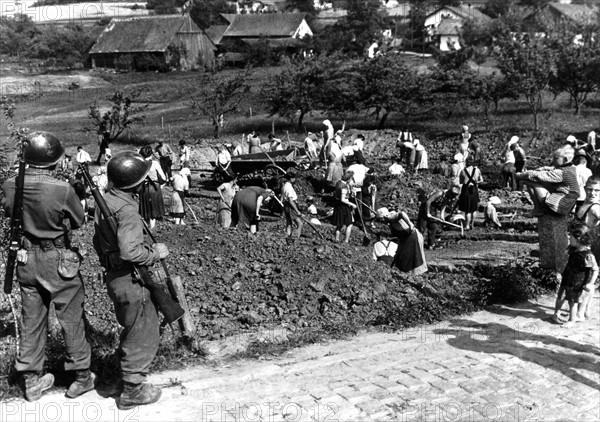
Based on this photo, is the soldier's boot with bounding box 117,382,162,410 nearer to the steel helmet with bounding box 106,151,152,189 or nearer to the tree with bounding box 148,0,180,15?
the steel helmet with bounding box 106,151,152,189

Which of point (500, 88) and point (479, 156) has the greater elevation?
point (500, 88)

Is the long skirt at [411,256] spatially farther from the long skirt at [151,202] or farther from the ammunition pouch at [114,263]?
the long skirt at [151,202]

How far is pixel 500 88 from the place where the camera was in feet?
91.3

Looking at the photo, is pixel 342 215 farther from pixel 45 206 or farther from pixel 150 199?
pixel 45 206

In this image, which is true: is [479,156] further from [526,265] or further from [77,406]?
[77,406]

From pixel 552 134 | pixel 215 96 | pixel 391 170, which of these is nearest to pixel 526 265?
pixel 391 170

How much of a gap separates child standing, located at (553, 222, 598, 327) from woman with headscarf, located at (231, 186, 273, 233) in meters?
6.73

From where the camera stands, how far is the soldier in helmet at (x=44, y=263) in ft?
16.9

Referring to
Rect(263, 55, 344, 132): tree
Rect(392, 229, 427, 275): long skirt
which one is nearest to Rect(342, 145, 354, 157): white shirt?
Rect(263, 55, 344, 132): tree

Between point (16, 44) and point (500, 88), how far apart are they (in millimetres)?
51717

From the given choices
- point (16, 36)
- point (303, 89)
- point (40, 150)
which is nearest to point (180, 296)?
point (40, 150)

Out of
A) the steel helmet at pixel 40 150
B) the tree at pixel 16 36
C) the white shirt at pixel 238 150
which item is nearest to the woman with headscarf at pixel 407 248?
the steel helmet at pixel 40 150

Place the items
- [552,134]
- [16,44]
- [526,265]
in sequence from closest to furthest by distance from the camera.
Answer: [526,265], [552,134], [16,44]

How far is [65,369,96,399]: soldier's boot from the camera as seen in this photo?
5324mm
